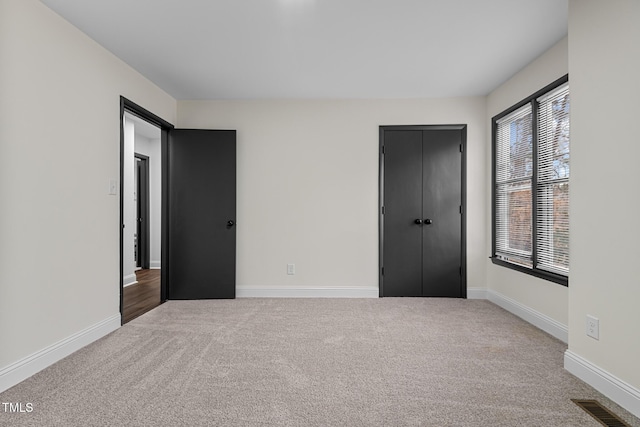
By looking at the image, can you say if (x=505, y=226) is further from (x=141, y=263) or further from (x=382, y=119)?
(x=141, y=263)

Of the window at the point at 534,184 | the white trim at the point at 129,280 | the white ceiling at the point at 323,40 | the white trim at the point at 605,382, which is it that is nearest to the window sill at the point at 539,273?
the window at the point at 534,184

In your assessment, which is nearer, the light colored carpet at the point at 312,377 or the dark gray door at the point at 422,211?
the light colored carpet at the point at 312,377

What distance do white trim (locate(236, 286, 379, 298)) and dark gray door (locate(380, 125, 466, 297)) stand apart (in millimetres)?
285

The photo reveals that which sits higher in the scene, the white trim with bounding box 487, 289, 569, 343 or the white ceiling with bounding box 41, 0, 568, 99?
the white ceiling with bounding box 41, 0, 568, 99

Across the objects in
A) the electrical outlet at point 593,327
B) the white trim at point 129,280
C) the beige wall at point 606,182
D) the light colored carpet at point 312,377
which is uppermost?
the beige wall at point 606,182

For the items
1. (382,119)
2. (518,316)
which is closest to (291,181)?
(382,119)

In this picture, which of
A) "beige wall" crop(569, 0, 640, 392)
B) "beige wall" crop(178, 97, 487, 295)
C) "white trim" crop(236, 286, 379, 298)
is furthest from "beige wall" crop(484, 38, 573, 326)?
"white trim" crop(236, 286, 379, 298)

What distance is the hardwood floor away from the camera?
3662 millimetres

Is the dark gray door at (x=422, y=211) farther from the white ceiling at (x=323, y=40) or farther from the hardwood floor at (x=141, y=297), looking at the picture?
the hardwood floor at (x=141, y=297)

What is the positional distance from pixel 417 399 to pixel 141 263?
608 centimetres

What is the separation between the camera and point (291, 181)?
4.33 m

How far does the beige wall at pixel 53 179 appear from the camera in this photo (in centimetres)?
210

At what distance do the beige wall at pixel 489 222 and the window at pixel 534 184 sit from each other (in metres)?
0.09

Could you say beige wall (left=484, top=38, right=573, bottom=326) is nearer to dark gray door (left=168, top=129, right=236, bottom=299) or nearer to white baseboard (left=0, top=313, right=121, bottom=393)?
dark gray door (left=168, top=129, right=236, bottom=299)
